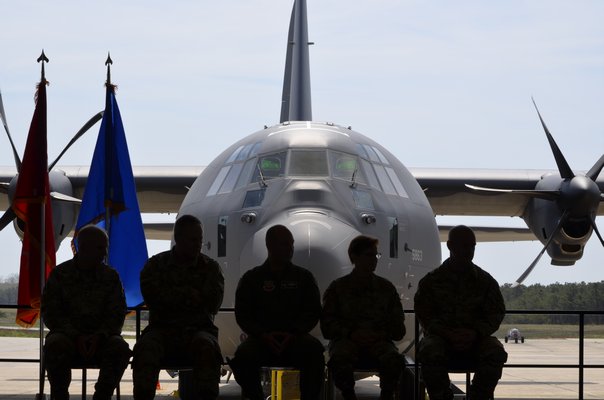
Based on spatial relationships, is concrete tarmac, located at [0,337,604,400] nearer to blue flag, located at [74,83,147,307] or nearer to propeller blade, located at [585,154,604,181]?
blue flag, located at [74,83,147,307]

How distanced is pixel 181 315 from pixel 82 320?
2.54 feet

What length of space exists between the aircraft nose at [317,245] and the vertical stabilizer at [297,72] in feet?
30.4

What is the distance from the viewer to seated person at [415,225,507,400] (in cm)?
771

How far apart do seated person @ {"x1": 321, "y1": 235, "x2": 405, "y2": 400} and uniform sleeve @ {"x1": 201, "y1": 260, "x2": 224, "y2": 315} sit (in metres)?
0.84

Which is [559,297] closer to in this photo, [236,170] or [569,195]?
[569,195]

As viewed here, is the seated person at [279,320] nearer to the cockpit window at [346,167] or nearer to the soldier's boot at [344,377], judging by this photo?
the soldier's boot at [344,377]

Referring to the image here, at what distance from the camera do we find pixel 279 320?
25.9ft

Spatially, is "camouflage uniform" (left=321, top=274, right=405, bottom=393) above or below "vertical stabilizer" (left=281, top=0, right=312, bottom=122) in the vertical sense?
below

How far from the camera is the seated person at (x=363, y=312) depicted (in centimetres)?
771

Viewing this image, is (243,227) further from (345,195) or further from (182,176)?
(182,176)

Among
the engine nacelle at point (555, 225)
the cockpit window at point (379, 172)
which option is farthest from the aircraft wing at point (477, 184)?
the cockpit window at point (379, 172)

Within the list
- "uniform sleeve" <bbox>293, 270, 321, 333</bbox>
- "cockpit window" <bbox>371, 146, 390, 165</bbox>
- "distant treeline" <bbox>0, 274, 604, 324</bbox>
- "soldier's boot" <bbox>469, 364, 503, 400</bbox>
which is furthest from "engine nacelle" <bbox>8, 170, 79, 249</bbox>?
"distant treeline" <bbox>0, 274, 604, 324</bbox>

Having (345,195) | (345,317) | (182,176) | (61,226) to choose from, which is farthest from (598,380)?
(345,317)

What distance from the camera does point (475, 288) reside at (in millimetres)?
7949
